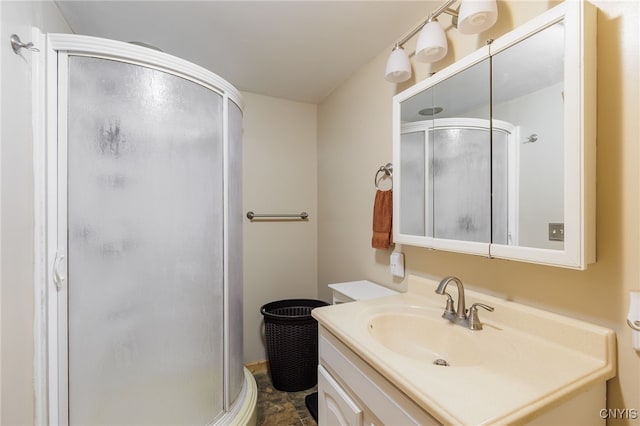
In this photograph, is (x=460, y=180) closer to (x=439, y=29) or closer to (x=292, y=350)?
(x=439, y=29)

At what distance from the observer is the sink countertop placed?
0.60 meters

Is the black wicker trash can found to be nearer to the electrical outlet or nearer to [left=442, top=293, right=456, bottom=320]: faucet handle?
the electrical outlet

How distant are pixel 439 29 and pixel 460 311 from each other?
3.68ft

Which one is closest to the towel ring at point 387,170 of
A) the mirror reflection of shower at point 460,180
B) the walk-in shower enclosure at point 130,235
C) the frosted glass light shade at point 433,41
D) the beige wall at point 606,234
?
the beige wall at point 606,234

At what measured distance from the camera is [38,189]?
1.05 metres

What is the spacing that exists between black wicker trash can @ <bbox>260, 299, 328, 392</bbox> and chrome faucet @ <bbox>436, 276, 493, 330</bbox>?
1.06 meters

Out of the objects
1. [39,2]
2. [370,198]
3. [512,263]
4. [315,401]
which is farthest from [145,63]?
[315,401]

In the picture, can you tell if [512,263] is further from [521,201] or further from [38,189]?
[38,189]

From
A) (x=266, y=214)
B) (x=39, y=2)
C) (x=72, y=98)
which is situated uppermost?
(x=39, y=2)

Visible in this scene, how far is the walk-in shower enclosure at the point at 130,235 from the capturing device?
43.0 inches

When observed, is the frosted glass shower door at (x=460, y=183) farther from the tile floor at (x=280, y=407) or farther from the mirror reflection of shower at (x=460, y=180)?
the tile floor at (x=280, y=407)

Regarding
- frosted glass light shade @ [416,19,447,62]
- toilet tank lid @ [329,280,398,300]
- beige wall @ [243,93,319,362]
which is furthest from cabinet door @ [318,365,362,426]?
frosted glass light shade @ [416,19,447,62]

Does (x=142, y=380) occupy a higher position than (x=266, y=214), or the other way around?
(x=266, y=214)

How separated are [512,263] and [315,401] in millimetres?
1506
